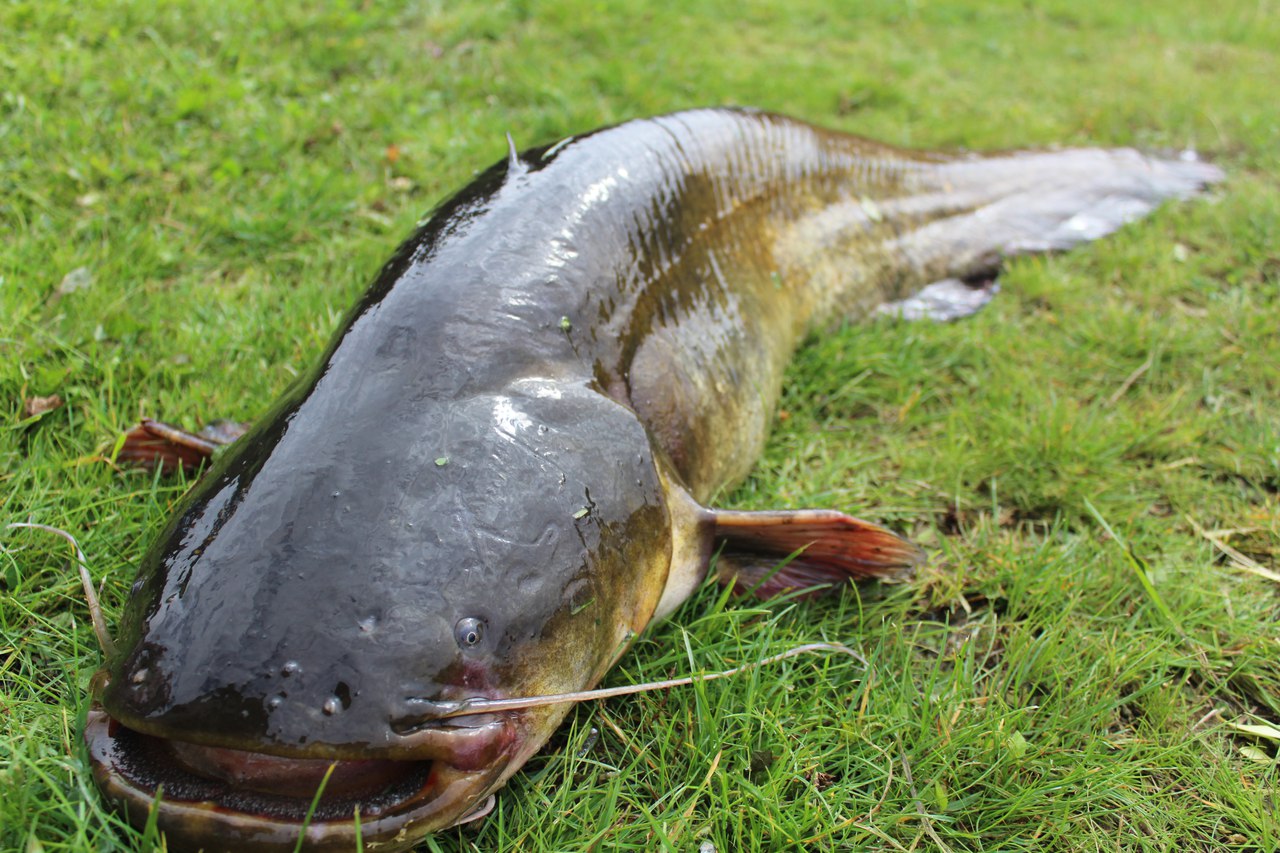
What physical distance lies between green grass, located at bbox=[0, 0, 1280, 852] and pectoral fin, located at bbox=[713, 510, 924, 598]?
3.1 inches

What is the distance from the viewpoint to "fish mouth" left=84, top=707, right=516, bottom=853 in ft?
4.63

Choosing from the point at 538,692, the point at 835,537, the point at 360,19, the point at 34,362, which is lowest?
the point at 835,537

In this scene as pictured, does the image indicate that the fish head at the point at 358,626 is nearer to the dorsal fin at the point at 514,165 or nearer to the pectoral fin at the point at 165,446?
the pectoral fin at the point at 165,446

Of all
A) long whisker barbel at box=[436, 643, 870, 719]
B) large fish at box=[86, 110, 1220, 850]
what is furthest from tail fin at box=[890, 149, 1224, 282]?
long whisker barbel at box=[436, 643, 870, 719]

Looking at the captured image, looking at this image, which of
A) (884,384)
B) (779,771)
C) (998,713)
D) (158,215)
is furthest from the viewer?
(158,215)

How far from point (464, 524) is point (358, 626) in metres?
0.27

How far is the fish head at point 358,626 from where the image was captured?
1438 mm

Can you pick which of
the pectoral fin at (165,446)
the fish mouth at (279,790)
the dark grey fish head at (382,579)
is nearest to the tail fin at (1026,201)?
the dark grey fish head at (382,579)

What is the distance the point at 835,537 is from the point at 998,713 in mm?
551

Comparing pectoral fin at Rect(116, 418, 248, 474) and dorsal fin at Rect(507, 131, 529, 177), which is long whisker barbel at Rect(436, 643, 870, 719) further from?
dorsal fin at Rect(507, 131, 529, 177)

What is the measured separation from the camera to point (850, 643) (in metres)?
2.24

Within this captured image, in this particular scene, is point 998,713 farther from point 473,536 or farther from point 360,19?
point 360,19

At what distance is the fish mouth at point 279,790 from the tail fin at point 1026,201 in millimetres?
3193

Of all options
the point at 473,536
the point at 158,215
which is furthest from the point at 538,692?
the point at 158,215
